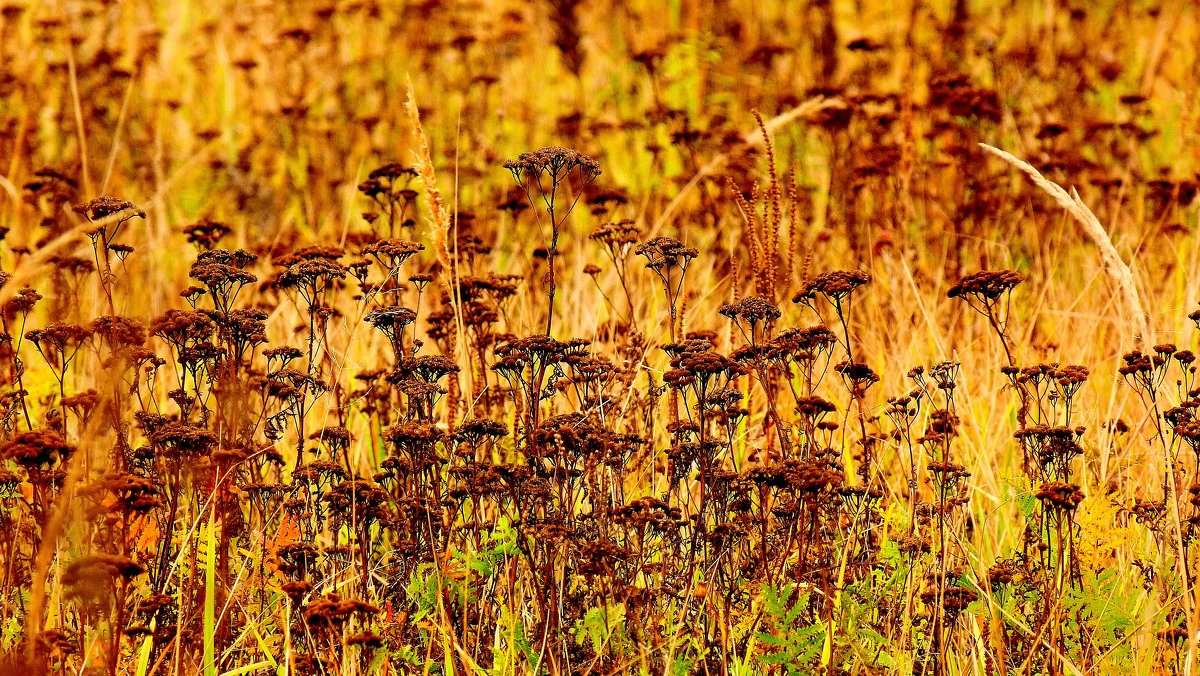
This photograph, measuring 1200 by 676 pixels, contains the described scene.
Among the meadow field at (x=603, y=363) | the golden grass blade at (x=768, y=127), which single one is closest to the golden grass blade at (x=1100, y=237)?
the meadow field at (x=603, y=363)

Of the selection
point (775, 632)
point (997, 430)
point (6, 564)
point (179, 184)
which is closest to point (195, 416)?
point (6, 564)

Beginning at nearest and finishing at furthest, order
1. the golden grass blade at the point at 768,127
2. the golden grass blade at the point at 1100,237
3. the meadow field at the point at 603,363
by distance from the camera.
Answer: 1. the golden grass blade at the point at 1100,237
2. the meadow field at the point at 603,363
3. the golden grass blade at the point at 768,127

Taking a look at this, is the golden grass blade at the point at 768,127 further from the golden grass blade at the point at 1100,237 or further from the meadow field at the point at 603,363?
the golden grass blade at the point at 1100,237

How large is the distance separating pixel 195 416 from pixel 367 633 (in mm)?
2242

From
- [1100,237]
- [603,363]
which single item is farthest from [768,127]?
[1100,237]

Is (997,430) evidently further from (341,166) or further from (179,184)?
(179,184)

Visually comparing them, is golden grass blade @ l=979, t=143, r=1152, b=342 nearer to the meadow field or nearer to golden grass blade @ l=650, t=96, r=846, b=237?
the meadow field

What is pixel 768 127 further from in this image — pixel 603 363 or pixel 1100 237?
pixel 1100 237

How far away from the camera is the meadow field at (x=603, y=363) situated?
10.0 feet

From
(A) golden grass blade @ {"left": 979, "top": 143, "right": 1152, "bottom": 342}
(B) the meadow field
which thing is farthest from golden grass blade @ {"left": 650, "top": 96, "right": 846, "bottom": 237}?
(A) golden grass blade @ {"left": 979, "top": 143, "right": 1152, "bottom": 342}

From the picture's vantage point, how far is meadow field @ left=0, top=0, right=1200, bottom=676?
3051 mm

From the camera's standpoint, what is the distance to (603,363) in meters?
3.60

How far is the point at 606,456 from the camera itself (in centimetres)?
335

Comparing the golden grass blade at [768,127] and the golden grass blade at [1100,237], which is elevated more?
the golden grass blade at [768,127]
